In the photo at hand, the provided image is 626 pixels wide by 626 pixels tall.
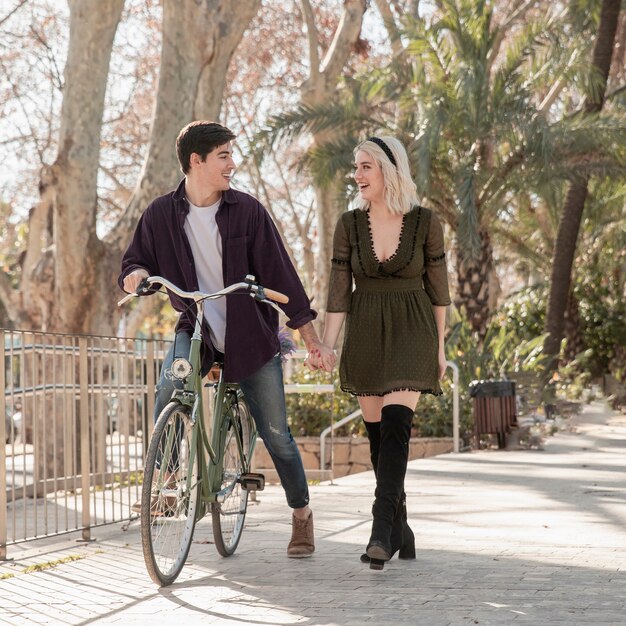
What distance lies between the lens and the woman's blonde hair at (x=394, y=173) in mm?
5598

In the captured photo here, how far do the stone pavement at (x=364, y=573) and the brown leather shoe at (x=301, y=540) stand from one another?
0.24ft

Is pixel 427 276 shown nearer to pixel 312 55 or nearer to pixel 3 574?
pixel 3 574

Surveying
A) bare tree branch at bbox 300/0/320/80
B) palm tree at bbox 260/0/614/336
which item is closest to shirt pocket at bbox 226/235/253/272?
palm tree at bbox 260/0/614/336

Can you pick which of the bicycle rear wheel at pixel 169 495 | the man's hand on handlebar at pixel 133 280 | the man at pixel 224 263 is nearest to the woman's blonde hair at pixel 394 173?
the man at pixel 224 263

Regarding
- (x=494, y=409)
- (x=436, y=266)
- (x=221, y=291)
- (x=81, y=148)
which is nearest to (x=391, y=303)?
(x=436, y=266)

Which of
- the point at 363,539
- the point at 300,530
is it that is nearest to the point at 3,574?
the point at 300,530

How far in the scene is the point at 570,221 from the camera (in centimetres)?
2150

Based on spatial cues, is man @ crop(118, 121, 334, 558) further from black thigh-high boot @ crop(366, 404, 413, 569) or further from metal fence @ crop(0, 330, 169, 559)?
metal fence @ crop(0, 330, 169, 559)

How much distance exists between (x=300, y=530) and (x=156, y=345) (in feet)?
8.53

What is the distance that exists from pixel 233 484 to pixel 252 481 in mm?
126

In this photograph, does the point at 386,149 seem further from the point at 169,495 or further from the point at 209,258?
the point at 169,495

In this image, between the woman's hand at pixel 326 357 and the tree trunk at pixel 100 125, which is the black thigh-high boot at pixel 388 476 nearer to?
the woman's hand at pixel 326 357

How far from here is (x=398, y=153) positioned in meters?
5.62

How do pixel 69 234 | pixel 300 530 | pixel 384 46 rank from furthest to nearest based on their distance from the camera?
pixel 384 46 → pixel 69 234 → pixel 300 530
